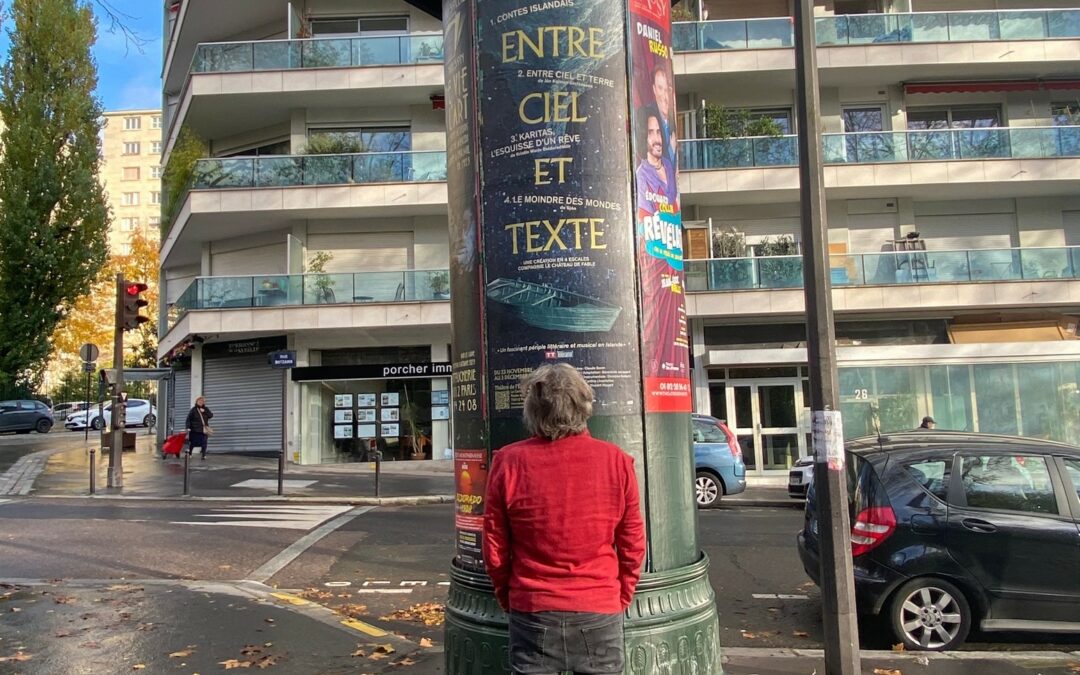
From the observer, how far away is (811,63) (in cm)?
519

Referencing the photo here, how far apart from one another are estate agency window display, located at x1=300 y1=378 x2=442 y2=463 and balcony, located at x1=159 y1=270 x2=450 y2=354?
189 cm

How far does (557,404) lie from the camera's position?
2865 mm

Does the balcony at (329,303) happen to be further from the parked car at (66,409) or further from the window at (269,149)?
the parked car at (66,409)

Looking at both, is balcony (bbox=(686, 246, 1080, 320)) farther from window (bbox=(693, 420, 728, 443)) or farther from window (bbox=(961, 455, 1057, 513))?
window (bbox=(961, 455, 1057, 513))

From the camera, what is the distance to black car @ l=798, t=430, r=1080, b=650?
614 centimetres

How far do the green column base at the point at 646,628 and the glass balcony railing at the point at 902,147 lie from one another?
65.5 feet

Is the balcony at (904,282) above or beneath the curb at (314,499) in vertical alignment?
above

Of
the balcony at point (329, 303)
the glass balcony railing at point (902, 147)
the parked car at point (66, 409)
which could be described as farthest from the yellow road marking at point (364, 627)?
the parked car at point (66, 409)

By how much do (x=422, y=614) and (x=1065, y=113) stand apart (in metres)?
26.0

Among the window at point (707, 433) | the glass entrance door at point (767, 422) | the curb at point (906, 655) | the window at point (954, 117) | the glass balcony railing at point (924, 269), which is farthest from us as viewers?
the window at point (954, 117)

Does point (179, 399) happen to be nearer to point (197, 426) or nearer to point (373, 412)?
point (197, 426)

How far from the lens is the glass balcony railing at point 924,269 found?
22.4 m

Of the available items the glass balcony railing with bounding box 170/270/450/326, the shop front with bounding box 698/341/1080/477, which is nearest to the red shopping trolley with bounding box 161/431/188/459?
the glass balcony railing with bounding box 170/270/450/326

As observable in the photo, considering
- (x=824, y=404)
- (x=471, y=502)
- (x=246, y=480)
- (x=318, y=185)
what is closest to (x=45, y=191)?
(x=318, y=185)
